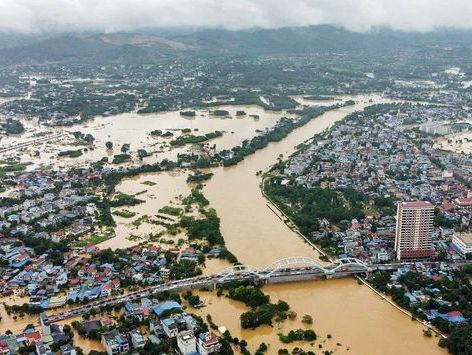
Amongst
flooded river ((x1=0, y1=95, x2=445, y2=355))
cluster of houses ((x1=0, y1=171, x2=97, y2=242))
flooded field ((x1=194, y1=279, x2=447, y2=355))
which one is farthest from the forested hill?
flooded field ((x1=194, y1=279, x2=447, y2=355))

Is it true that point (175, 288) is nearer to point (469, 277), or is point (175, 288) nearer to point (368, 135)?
point (469, 277)

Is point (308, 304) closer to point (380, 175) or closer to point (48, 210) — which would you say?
point (48, 210)

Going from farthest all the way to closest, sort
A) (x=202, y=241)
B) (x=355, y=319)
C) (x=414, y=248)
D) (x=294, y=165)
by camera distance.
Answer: (x=294, y=165) → (x=202, y=241) → (x=414, y=248) → (x=355, y=319)

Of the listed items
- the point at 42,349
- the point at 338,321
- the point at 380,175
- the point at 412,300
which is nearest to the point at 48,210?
the point at 42,349

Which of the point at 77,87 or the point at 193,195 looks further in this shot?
the point at 77,87

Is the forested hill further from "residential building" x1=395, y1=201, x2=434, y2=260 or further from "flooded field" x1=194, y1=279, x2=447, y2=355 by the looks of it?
"flooded field" x1=194, y1=279, x2=447, y2=355

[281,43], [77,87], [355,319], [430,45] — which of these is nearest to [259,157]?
[355,319]

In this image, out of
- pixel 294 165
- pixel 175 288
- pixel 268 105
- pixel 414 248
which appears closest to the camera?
pixel 175 288

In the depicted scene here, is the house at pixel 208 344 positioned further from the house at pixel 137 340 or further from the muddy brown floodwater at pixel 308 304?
the house at pixel 137 340
